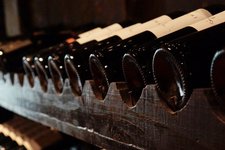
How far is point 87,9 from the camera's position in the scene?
63.6 inches

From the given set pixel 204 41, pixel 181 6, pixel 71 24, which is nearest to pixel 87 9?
pixel 71 24

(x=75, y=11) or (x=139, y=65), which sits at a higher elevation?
(x=75, y=11)

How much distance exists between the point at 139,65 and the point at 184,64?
0.11 m

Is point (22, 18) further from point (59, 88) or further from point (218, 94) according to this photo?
point (218, 94)

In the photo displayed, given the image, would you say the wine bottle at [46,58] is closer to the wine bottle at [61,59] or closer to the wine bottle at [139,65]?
the wine bottle at [61,59]

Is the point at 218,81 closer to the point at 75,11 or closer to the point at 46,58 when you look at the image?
the point at 46,58

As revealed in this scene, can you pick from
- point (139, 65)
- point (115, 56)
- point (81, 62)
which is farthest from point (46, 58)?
point (139, 65)

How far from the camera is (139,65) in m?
Result: 0.66

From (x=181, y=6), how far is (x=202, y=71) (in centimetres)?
52

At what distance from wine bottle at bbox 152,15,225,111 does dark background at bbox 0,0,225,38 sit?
34 centimetres

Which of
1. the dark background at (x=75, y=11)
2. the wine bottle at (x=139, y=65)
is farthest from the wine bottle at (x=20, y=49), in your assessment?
the wine bottle at (x=139, y=65)

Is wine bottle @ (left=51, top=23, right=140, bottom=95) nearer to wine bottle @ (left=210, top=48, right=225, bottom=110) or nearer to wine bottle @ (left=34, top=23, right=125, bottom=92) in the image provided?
wine bottle @ (left=34, top=23, right=125, bottom=92)

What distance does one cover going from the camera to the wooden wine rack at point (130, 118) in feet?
1.76

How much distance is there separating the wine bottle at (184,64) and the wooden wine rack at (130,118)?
0.02 metres
